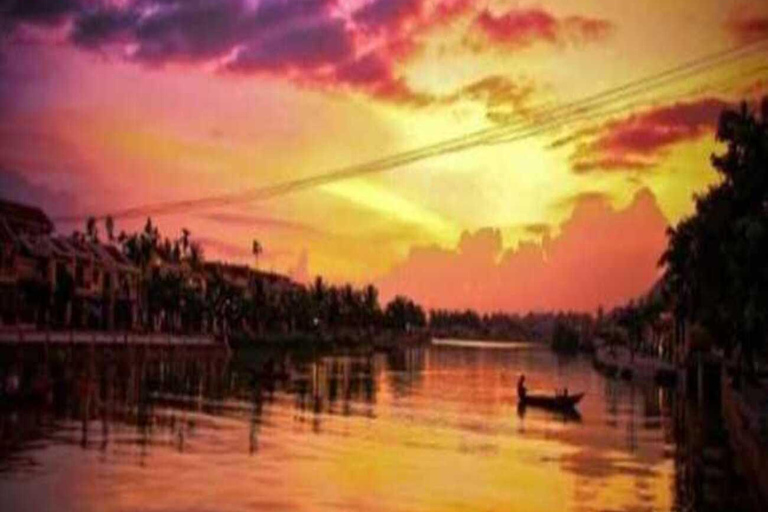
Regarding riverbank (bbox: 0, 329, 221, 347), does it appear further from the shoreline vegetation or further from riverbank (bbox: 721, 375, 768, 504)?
riverbank (bbox: 721, 375, 768, 504)

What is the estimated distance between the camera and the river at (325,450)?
43.5 m

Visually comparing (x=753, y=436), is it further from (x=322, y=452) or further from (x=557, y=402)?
(x=557, y=402)

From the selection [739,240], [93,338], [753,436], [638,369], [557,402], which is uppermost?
[739,240]

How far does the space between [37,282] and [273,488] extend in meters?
76.9

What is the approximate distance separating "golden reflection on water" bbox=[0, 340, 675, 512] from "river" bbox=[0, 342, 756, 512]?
0.46 feet

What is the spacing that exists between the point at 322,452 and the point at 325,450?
913mm

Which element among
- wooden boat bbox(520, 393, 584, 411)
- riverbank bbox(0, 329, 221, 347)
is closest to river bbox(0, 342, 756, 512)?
wooden boat bbox(520, 393, 584, 411)

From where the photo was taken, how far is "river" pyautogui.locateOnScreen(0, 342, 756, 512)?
143 feet

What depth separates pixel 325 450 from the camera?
5831cm

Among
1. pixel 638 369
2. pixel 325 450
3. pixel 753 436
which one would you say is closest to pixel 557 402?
pixel 325 450

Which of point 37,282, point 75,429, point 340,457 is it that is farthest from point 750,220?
point 37,282

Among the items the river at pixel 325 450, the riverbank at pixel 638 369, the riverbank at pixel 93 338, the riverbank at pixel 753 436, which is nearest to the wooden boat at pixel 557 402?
the river at pixel 325 450

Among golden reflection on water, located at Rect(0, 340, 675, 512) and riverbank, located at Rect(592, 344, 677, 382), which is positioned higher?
riverbank, located at Rect(592, 344, 677, 382)

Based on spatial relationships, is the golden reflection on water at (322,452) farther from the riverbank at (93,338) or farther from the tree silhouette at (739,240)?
the tree silhouette at (739,240)
